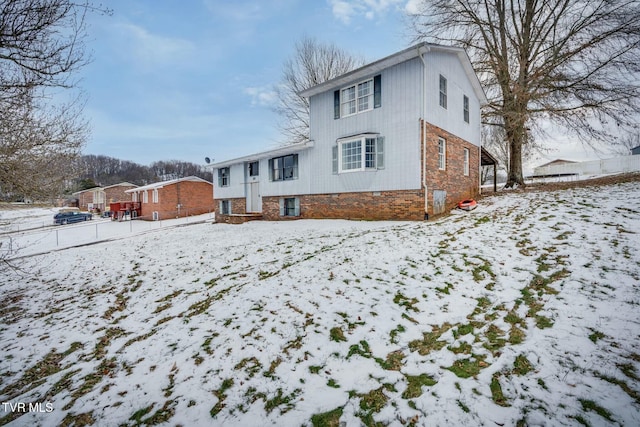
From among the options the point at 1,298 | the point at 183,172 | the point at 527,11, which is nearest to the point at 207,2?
the point at 1,298

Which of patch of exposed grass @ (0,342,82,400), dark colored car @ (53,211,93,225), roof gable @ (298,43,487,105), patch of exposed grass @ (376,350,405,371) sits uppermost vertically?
roof gable @ (298,43,487,105)

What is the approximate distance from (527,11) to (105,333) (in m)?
25.1

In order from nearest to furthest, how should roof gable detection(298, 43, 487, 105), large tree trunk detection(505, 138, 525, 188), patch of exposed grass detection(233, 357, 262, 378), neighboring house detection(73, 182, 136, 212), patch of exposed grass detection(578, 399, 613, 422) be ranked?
patch of exposed grass detection(578, 399, 613, 422), patch of exposed grass detection(233, 357, 262, 378), roof gable detection(298, 43, 487, 105), large tree trunk detection(505, 138, 525, 188), neighboring house detection(73, 182, 136, 212)

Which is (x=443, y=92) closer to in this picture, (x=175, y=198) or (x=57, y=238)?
(x=57, y=238)

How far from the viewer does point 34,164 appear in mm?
5477

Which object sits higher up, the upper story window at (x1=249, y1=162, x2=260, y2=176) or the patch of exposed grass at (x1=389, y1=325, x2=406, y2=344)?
the upper story window at (x1=249, y1=162, x2=260, y2=176)

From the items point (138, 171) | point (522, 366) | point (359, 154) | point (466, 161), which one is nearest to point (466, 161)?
point (466, 161)

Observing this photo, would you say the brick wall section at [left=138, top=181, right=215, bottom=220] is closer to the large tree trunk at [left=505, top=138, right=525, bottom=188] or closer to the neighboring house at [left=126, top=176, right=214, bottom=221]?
the neighboring house at [left=126, top=176, right=214, bottom=221]

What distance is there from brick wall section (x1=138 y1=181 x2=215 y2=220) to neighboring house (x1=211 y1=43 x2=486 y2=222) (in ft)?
56.1

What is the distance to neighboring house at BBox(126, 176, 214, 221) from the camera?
27438 millimetres

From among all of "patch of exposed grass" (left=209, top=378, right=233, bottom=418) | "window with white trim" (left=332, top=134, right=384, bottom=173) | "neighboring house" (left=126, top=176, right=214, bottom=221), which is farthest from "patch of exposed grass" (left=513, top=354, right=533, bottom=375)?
"neighboring house" (left=126, top=176, right=214, bottom=221)

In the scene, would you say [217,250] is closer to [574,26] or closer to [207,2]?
[207,2]

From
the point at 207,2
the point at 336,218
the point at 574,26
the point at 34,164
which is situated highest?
the point at 574,26

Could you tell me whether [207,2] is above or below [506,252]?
above
